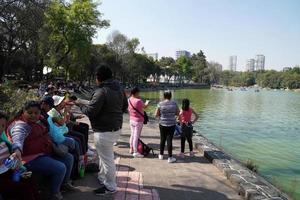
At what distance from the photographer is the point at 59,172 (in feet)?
16.8

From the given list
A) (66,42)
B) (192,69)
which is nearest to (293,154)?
(66,42)

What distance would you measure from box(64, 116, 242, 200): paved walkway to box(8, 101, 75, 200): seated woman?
65 centimetres

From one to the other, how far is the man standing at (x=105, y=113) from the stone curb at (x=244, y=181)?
7.67 ft

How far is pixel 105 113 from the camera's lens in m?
5.58

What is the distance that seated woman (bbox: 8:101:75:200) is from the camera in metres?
4.69

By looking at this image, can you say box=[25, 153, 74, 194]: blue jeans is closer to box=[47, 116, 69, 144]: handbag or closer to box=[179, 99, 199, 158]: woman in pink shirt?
box=[47, 116, 69, 144]: handbag

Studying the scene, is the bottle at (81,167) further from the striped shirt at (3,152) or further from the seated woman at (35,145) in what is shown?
the striped shirt at (3,152)

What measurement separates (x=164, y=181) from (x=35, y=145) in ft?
9.17

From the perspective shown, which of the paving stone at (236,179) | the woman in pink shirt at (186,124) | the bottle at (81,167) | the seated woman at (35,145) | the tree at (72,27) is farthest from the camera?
the tree at (72,27)

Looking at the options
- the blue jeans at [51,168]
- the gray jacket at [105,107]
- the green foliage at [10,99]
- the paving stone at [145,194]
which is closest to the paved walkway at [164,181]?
the paving stone at [145,194]

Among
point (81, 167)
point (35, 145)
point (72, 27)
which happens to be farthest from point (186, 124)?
point (72, 27)

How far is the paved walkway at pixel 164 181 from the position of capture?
19.7 feet

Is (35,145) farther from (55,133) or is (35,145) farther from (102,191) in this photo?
(102,191)

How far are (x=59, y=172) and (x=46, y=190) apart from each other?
38 centimetres
